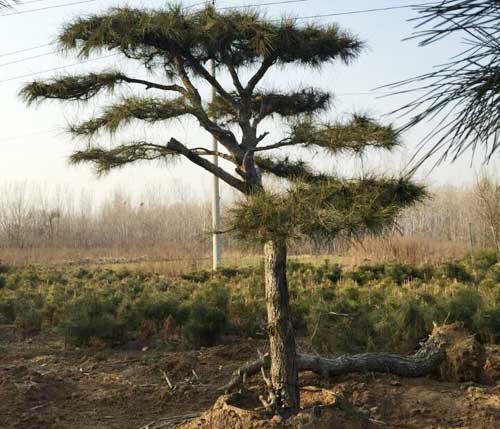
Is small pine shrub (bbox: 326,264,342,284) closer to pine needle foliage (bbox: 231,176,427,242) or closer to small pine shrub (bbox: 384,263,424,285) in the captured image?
small pine shrub (bbox: 384,263,424,285)

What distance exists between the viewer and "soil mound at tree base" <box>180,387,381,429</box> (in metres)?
3.36

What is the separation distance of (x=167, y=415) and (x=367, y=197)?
2.32 metres

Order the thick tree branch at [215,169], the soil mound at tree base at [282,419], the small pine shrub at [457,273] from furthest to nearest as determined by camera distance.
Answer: the small pine shrub at [457,273] → the thick tree branch at [215,169] → the soil mound at tree base at [282,419]

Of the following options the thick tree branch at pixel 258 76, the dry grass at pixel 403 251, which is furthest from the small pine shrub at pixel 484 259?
the thick tree branch at pixel 258 76

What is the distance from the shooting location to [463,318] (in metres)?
6.00

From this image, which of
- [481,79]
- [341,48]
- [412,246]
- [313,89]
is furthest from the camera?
[412,246]

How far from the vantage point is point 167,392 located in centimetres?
482

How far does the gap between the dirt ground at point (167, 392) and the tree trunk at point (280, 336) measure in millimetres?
427

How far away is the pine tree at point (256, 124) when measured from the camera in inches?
118

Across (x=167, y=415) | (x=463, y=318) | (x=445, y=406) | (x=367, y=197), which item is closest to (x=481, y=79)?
(x=367, y=197)

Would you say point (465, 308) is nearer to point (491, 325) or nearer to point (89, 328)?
point (491, 325)

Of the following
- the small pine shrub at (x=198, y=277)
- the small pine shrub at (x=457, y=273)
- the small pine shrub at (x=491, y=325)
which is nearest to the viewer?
the small pine shrub at (x=491, y=325)

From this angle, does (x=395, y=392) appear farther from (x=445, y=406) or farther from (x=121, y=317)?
(x=121, y=317)

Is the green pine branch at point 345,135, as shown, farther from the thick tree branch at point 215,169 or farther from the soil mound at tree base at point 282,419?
the soil mound at tree base at point 282,419
